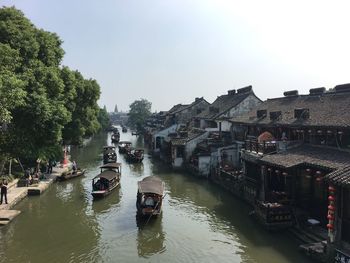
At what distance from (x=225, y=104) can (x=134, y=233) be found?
3382 cm

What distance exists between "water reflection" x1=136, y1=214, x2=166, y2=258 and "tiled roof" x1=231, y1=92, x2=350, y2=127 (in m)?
13.4

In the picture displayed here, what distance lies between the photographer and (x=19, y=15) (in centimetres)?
3098

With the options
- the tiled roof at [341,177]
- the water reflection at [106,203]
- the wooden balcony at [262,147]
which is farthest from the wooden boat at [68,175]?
the tiled roof at [341,177]

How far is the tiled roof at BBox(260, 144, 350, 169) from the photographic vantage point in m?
22.4

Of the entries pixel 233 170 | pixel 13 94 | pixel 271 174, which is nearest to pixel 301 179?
pixel 271 174

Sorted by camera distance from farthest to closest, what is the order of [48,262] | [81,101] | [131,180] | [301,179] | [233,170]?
[81,101] < [131,180] < [233,170] < [301,179] < [48,262]

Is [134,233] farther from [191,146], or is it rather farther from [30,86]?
[191,146]

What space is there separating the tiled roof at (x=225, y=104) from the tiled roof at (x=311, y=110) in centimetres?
975

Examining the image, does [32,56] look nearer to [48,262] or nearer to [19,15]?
[19,15]

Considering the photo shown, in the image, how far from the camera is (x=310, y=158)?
24891 millimetres

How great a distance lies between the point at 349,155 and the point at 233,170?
56.8ft

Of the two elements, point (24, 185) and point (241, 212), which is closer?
point (241, 212)

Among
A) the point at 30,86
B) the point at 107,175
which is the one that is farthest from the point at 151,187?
the point at 30,86

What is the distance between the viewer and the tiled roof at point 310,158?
2240 cm
